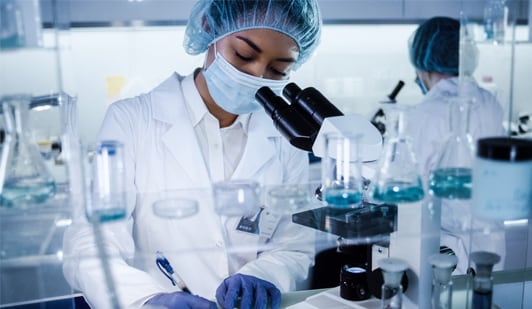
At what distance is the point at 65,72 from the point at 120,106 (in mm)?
935

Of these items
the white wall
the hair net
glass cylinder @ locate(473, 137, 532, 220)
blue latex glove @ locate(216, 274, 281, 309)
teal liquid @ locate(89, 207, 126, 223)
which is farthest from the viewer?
the white wall

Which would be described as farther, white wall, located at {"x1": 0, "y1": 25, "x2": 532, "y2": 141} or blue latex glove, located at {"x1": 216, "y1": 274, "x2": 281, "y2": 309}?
white wall, located at {"x1": 0, "y1": 25, "x2": 532, "y2": 141}

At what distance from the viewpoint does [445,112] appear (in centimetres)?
184

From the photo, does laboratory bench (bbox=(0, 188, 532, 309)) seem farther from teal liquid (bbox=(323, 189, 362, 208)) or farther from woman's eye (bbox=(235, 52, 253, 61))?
woman's eye (bbox=(235, 52, 253, 61))

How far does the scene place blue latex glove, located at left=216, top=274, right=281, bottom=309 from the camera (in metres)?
1.51

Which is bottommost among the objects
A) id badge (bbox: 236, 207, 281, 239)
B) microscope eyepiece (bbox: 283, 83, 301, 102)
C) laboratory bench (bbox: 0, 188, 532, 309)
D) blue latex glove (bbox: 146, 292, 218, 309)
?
blue latex glove (bbox: 146, 292, 218, 309)

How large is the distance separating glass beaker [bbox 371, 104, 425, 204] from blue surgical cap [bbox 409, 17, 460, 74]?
5.42ft

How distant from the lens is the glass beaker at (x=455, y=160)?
1194 millimetres

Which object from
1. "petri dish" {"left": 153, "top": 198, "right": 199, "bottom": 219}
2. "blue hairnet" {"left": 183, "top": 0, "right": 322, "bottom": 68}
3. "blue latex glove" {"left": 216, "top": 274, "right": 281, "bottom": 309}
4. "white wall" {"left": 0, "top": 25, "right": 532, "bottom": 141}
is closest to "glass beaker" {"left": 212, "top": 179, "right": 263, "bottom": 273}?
"petri dish" {"left": 153, "top": 198, "right": 199, "bottom": 219}

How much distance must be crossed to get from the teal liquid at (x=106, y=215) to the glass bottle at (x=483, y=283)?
0.79 meters

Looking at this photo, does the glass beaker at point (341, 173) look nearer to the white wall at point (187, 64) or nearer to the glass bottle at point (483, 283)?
the glass bottle at point (483, 283)

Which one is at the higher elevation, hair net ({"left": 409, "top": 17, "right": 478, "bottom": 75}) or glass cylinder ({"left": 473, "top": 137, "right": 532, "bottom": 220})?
hair net ({"left": 409, "top": 17, "right": 478, "bottom": 75})

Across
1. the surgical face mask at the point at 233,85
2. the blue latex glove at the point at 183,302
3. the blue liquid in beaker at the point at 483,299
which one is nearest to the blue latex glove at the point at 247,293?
the blue latex glove at the point at 183,302

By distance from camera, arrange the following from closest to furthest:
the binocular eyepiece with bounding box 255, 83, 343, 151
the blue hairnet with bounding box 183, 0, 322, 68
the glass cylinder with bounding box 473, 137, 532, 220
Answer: the glass cylinder with bounding box 473, 137, 532, 220 → the binocular eyepiece with bounding box 255, 83, 343, 151 → the blue hairnet with bounding box 183, 0, 322, 68
